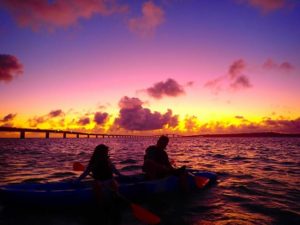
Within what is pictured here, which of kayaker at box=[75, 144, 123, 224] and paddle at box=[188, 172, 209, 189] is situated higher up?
kayaker at box=[75, 144, 123, 224]

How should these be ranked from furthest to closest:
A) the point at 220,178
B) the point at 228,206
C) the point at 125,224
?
the point at 220,178
the point at 228,206
the point at 125,224

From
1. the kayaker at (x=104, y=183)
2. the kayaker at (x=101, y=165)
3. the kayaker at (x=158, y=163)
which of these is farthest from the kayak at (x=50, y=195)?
the kayaker at (x=158, y=163)

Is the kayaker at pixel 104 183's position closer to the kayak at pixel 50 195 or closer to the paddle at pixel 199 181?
the kayak at pixel 50 195

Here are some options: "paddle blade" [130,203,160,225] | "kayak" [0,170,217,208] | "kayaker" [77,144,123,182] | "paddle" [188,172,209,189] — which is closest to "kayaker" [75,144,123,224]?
"kayaker" [77,144,123,182]

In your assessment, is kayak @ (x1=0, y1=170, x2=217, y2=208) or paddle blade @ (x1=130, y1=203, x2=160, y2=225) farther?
kayak @ (x1=0, y1=170, x2=217, y2=208)

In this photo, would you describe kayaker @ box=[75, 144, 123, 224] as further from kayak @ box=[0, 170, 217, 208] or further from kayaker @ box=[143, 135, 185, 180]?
kayaker @ box=[143, 135, 185, 180]

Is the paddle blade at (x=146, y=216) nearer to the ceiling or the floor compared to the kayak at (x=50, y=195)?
nearer to the floor

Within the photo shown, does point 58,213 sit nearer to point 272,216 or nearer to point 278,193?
point 272,216

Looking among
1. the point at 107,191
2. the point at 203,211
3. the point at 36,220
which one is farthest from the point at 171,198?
the point at 36,220

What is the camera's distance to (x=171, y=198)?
35.3 ft

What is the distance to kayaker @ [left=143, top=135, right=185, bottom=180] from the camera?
432 inches

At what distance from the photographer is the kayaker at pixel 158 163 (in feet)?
36.0

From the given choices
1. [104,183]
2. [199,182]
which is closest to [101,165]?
[104,183]

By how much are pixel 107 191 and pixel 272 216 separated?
17.8 ft
